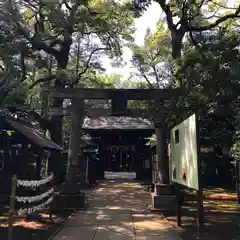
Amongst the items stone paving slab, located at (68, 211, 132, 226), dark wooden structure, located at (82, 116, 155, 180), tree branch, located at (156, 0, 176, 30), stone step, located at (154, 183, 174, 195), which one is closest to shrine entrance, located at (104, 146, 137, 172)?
dark wooden structure, located at (82, 116, 155, 180)

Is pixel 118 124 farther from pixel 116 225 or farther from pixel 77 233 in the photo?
pixel 77 233

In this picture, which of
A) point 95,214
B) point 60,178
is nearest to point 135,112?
point 95,214

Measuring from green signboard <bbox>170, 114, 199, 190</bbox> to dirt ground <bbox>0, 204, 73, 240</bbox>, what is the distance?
3.62 m

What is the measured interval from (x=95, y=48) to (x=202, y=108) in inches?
618

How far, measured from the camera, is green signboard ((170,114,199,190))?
6504 millimetres

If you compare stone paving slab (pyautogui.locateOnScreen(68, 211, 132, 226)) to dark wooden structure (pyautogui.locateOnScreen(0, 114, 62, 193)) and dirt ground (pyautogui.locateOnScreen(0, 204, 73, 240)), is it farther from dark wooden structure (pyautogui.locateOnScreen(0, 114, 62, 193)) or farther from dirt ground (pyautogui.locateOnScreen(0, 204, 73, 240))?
dark wooden structure (pyautogui.locateOnScreen(0, 114, 62, 193))

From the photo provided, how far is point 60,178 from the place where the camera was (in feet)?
67.8

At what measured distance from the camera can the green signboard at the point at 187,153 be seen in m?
6.50

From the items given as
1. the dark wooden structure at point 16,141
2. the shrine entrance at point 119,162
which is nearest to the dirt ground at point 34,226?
the dark wooden structure at point 16,141

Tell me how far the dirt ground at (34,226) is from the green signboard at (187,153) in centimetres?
362

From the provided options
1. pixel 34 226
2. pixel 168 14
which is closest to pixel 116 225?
pixel 34 226

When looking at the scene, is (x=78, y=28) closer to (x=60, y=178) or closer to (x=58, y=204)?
(x=60, y=178)

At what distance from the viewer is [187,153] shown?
7.15m

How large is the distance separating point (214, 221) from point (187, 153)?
4.42 m
